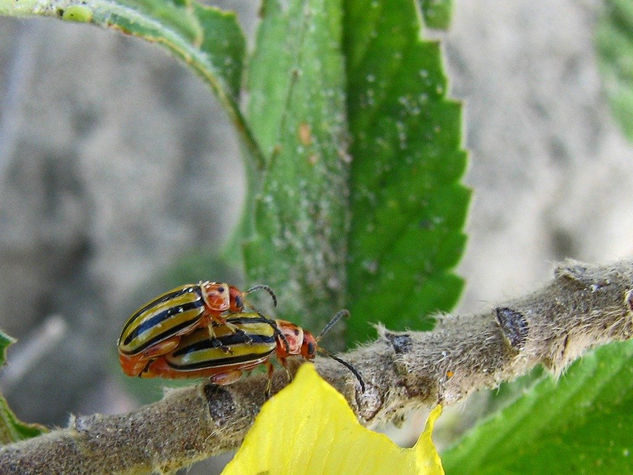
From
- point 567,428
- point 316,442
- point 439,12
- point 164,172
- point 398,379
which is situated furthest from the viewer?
point 164,172

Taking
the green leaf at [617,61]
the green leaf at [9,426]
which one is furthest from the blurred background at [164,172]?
the green leaf at [9,426]

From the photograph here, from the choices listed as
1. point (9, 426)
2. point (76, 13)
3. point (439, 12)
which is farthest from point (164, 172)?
point (9, 426)

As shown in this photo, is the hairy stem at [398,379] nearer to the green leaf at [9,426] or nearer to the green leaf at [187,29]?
the green leaf at [9,426]

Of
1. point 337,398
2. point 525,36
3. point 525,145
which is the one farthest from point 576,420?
point 525,36

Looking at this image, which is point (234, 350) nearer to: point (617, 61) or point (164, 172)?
point (164, 172)

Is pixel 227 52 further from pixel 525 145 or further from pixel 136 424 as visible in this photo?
pixel 525 145

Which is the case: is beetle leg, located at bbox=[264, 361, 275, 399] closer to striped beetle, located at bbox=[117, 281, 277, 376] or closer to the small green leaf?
striped beetle, located at bbox=[117, 281, 277, 376]

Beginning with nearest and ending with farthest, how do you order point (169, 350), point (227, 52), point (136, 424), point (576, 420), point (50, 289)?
1. point (136, 424)
2. point (169, 350)
3. point (576, 420)
4. point (227, 52)
5. point (50, 289)
